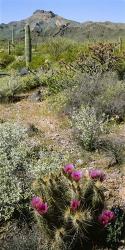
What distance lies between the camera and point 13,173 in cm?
737

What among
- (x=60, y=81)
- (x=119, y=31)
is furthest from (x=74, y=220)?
(x=119, y=31)

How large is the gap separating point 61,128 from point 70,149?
6.05 ft

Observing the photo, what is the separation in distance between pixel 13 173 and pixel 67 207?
140 cm

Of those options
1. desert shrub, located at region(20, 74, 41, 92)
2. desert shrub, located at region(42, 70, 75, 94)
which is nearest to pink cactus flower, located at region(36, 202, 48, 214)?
desert shrub, located at region(42, 70, 75, 94)

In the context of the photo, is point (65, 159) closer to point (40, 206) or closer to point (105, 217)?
point (105, 217)

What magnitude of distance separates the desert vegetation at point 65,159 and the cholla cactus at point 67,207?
0.04ft

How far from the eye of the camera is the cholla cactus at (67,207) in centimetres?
602

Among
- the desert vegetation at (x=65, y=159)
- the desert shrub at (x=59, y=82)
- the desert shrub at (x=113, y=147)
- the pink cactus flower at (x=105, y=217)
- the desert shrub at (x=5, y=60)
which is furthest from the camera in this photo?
the desert shrub at (x=5, y=60)

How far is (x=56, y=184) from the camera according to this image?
6.25m

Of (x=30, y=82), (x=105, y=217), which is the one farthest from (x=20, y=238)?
(x=30, y=82)

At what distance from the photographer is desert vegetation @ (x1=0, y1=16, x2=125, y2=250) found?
619 centimetres

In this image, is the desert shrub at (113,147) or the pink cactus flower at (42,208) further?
the desert shrub at (113,147)

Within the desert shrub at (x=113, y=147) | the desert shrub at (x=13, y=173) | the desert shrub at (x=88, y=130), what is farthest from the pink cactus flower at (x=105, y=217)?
the desert shrub at (x=88, y=130)

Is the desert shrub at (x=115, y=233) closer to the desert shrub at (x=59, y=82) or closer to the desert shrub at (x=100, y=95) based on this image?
the desert shrub at (x=100, y=95)
